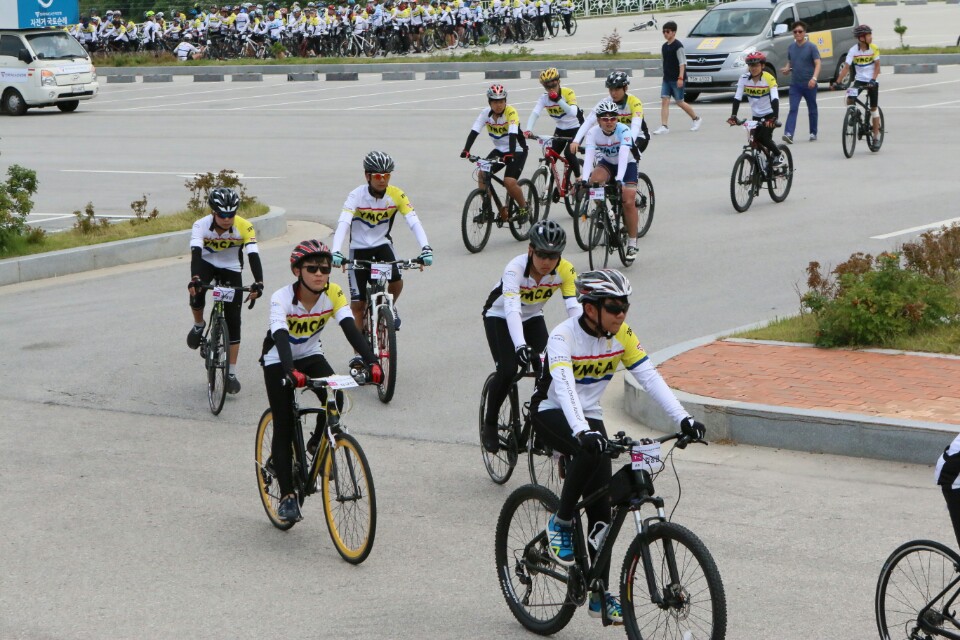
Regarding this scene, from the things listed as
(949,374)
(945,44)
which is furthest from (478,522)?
(945,44)

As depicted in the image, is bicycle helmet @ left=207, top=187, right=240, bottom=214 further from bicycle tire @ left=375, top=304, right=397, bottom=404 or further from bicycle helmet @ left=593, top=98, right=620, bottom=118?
bicycle helmet @ left=593, top=98, right=620, bottom=118

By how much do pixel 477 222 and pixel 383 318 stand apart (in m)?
5.84

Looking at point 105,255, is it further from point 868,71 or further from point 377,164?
point 868,71

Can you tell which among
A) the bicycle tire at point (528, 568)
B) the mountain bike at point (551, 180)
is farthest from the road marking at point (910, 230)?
the bicycle tire at point (528, 568)

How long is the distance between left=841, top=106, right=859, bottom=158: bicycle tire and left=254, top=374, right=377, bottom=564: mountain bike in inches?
632

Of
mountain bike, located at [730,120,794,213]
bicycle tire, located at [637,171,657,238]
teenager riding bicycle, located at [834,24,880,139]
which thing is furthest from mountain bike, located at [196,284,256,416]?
teenager riding bicycle, located at [834,24,880,139]

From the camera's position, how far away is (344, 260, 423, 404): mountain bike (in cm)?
1085

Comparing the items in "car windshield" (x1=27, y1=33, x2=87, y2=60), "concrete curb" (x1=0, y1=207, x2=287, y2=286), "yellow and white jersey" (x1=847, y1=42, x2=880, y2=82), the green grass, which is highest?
"car windshield" (x1=27, y1=33, x2=87, y2=60)

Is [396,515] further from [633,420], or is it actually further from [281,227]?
[281,227]

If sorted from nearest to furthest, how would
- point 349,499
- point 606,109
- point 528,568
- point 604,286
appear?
point 604,286
point 528,568
point 349,499
point 606,109

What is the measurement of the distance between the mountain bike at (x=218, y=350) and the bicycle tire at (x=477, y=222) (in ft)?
19.2

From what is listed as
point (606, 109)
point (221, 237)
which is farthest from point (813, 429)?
point (606, 109)

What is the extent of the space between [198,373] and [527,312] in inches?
170

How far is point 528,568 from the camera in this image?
638 cm
